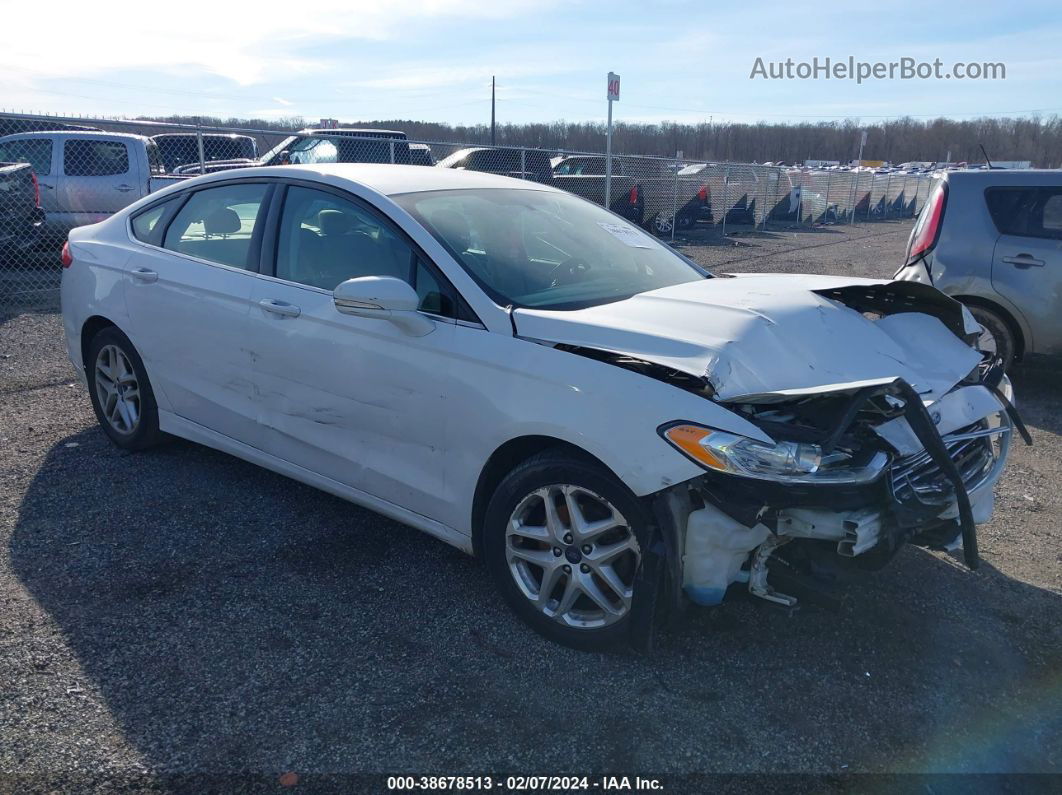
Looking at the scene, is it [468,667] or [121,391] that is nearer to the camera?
[468,667]

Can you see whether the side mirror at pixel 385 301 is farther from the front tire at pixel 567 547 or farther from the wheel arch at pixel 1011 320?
the wheel arch at pixel 1011 320

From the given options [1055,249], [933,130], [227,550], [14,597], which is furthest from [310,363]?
[933,130]

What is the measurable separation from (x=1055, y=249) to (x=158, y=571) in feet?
21.1

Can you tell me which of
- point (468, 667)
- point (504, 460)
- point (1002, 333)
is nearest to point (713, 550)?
point (504, 460)

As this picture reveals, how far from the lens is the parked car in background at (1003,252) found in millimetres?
6262

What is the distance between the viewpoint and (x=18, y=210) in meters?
10.1

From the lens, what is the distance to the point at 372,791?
7.77 feet

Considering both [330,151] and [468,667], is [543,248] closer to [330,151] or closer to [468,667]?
[468,667]

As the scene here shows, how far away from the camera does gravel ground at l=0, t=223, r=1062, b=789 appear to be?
100 inches

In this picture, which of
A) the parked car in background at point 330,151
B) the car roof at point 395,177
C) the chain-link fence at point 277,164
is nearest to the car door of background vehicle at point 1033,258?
the car roof at point 395,177

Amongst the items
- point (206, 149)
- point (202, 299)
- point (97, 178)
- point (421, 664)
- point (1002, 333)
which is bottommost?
point (421, 664)

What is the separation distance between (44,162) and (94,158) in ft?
2.12

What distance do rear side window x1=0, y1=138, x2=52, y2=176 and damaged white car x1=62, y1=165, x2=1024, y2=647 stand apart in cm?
909

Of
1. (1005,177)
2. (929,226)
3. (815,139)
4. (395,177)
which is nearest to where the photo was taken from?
(395,177)
